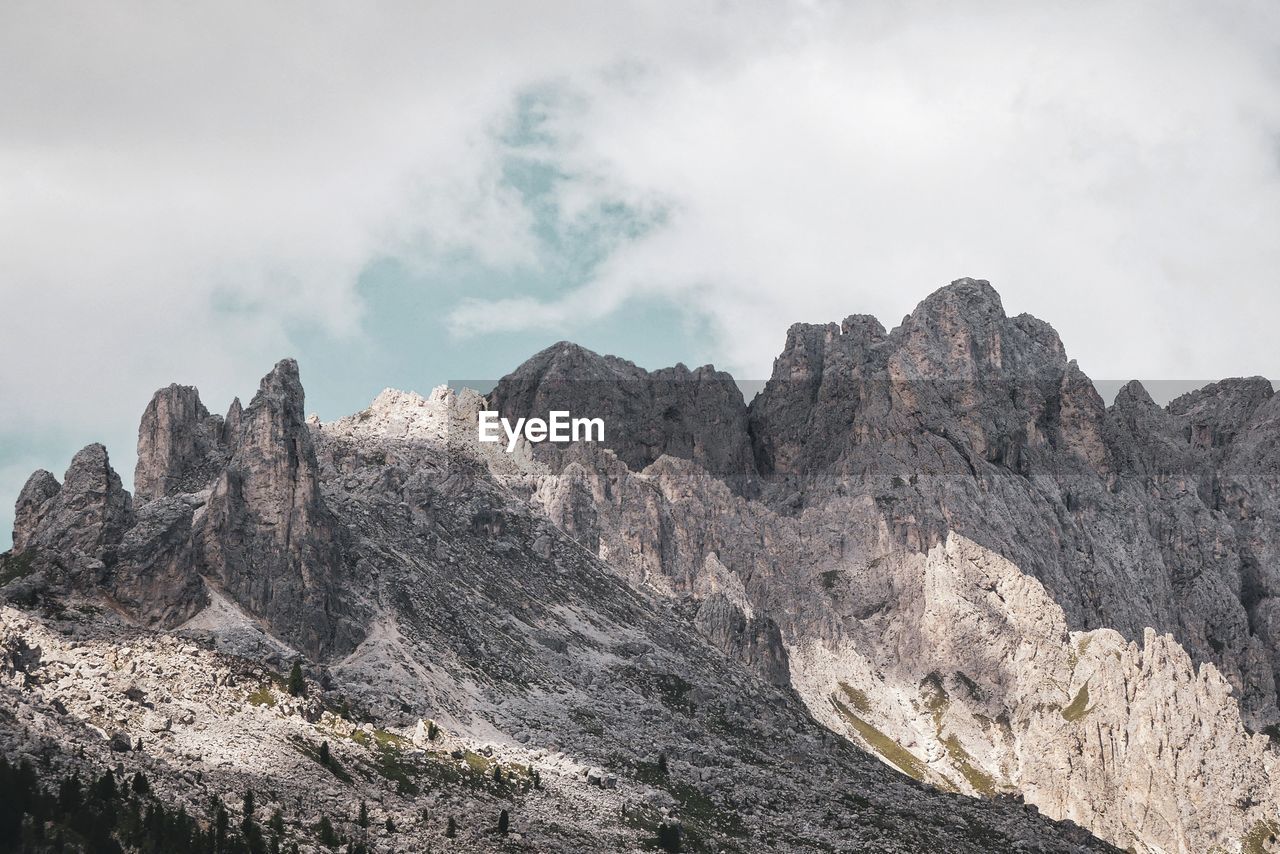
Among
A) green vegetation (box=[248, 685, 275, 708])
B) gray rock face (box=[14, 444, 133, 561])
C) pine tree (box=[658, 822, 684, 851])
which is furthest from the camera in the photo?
gray rock face (box=[14, 444, 133, 561])

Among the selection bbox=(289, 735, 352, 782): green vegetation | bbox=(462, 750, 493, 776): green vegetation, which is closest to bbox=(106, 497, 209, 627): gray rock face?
bbox=(289, 735, 352, 782): green vegetation

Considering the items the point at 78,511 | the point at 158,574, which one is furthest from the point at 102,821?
the point at 78,511

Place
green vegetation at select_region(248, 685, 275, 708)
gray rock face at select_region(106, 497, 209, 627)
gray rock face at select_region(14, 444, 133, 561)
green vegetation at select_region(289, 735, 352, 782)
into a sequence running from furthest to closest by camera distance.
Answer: gray rock face at select_region(14, 444, 133, 561)
gray rock face at select_region(106, 497, 209, 627)
green vegetation at select_region(248, 685, 275, 708)
green vegetation at select_region(289, 735, 352, 782)

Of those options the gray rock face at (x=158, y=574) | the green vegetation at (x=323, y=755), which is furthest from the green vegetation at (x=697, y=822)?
the gray rock face at (x=158, y=574)

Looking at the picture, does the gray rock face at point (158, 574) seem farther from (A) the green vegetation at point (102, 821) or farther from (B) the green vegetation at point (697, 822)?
(B) the green vegetation at point (697, 822)

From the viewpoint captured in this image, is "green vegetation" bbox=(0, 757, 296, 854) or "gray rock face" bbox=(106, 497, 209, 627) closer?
"green vegetation" bbox=(0, 757, 296, 854)

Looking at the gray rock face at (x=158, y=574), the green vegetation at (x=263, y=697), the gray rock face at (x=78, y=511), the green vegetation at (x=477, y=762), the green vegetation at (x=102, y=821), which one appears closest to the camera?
the green vegetation at (x=102, y=821)

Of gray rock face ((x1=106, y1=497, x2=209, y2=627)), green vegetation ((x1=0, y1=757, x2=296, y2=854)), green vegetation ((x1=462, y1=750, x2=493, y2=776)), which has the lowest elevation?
green vegetation ((x1=0, y1=757, x2=296, y2=854))

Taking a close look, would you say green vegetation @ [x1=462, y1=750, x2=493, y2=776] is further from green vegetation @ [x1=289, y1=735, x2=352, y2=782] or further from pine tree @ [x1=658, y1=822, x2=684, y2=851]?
green vegetation @ [x1=289, y1=735, x2=352, y2=782]

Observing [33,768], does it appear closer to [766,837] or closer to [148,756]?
[148,756]

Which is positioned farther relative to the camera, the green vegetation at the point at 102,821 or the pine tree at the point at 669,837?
the pine tree at the point at 669,837

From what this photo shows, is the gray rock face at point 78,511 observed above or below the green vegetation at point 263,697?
above

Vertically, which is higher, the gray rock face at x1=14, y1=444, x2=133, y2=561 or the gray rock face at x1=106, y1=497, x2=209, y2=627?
the gray rock face at x1=14, y1=444, x2=133, y2=561

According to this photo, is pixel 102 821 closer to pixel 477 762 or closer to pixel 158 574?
pixel 158 574
